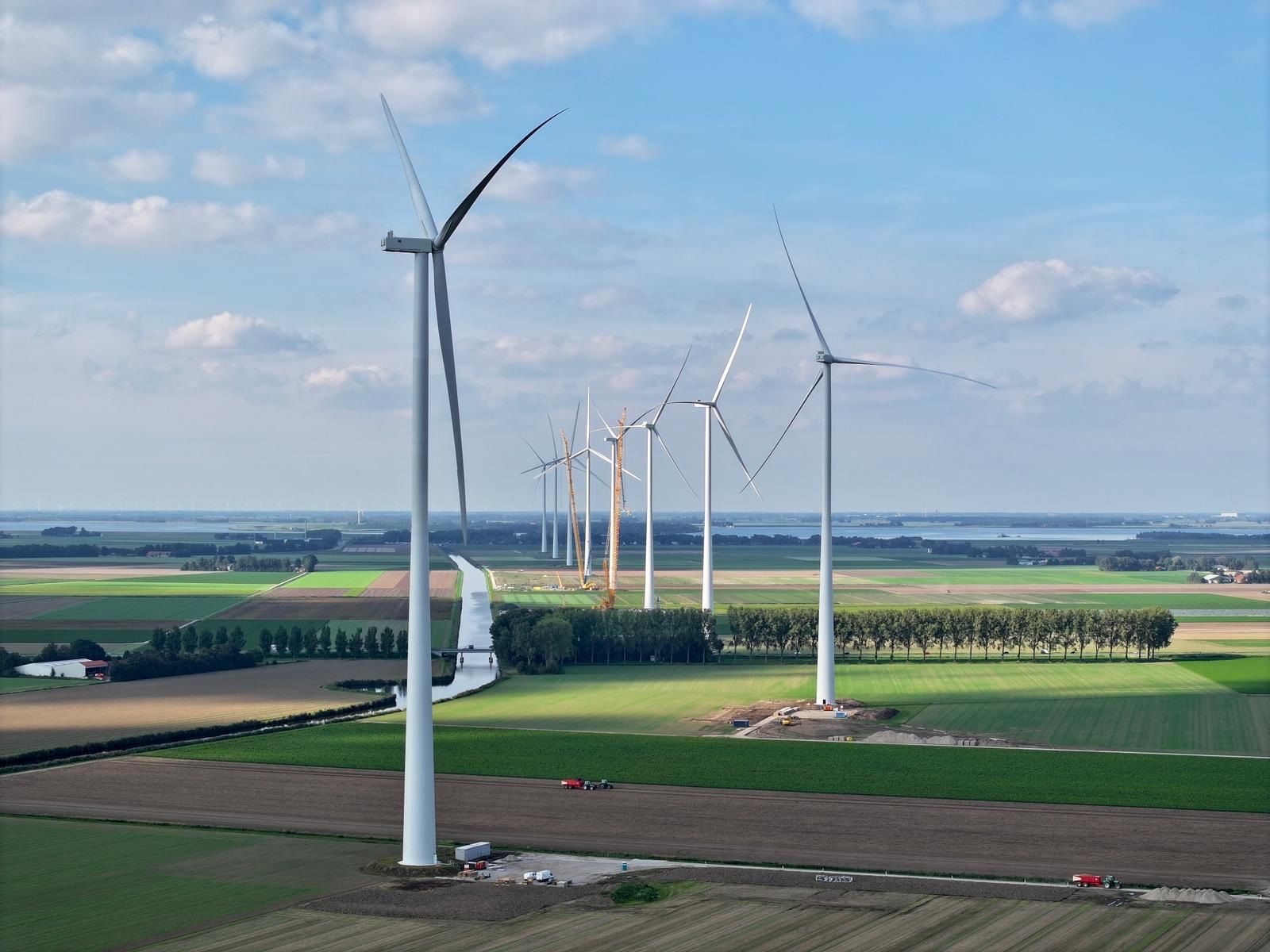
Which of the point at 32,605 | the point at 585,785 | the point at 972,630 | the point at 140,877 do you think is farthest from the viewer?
the point at 32,605

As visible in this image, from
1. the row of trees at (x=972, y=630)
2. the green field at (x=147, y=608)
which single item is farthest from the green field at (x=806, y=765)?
the green field at (x=147, y=608)

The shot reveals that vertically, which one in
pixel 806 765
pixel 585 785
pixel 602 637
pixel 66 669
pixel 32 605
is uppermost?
pixel 32 605

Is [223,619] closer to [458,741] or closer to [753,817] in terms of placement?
[458,741]

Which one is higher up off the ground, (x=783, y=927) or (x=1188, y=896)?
(x=1188, y=896)

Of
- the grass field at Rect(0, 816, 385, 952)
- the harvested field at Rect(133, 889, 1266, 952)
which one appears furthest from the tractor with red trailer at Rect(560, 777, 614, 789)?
the harvested field at Rect(133, 889, 1266, 952)

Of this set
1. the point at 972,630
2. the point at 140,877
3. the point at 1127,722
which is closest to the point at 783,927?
the point at 140,877

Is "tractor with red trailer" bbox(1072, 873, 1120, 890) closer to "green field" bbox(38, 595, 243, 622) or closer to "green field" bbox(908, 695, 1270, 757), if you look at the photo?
"green field" bbox(908, 695, 1270, 757)

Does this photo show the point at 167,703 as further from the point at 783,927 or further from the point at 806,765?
the point at 783,927
